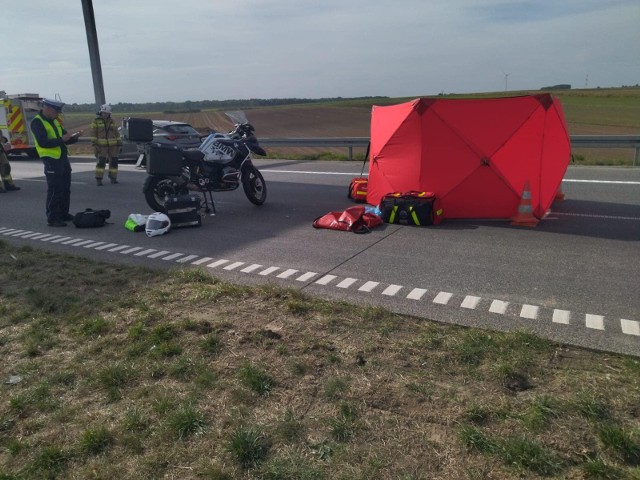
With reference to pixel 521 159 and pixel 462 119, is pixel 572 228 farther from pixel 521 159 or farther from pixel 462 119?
pixel 462 119

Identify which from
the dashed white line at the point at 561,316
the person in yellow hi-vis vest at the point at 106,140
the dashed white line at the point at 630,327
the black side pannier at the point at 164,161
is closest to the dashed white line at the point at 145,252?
the black side pannier at the point at 164,161

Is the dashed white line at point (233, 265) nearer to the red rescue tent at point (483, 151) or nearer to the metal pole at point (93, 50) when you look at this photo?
the red rescue tent at point (483, 151)

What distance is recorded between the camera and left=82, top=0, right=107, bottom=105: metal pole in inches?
769

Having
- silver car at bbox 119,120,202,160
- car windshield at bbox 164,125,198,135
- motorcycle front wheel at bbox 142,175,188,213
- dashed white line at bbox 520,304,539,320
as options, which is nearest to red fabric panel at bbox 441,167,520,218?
dashed white line at bbox 520,304,539,320

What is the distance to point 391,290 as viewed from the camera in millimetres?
5312

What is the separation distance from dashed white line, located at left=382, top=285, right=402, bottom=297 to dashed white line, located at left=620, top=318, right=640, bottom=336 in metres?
1.93

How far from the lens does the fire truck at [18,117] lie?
67.6ft

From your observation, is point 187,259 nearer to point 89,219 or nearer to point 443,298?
→ point 89,219

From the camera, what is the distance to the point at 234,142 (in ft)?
32.3

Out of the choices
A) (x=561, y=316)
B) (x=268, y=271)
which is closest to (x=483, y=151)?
(x=268, y=271)

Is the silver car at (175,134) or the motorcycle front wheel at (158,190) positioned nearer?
Answer: the motorcycle front wheel at (158,190)

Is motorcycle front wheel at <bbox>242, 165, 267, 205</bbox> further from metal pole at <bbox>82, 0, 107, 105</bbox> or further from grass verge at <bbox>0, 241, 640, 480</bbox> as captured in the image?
metal pole at <bbox>82, 0, 107, 105</bbox>

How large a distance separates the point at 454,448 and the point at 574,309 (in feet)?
8.15

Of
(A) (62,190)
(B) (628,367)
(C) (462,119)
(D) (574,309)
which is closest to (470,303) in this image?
(D) (574,309)
